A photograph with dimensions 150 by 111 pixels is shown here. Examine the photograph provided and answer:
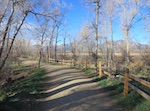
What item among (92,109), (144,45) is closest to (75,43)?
(144,45)

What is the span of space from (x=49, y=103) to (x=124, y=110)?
3.47 metres

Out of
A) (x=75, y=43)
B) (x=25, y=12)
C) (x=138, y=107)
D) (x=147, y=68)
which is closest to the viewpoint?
(x=138, y=107)

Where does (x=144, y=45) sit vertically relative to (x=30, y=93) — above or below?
above

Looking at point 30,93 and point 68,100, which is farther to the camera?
point 30,93

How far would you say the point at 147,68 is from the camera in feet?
88.1

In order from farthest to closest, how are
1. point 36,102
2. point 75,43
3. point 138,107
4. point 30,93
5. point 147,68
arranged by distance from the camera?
point 75,43 < point 147,68 < point 30,93 < point 36,102 < point 138,107

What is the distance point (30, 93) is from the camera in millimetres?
13062

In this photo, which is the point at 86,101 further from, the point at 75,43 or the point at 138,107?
the point at 75,43

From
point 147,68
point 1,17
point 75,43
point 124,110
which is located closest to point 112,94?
point 124,110

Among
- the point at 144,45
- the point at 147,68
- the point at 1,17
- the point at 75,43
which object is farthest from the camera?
the point at 75,43

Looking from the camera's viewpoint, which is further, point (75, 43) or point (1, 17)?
point (75, 43)

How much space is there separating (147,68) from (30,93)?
17.4 metres

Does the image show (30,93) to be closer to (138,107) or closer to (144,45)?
(138,107)

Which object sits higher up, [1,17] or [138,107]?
[1,17]
